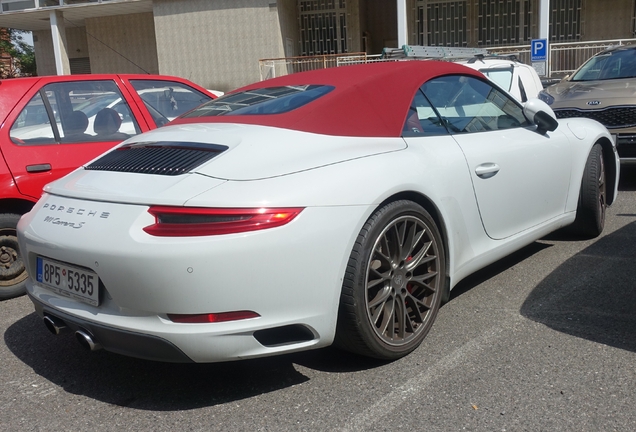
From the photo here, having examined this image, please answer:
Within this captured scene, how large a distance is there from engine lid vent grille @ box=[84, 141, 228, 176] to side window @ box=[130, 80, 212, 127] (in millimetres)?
1934

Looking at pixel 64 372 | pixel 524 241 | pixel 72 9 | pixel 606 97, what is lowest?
pixel 64 372

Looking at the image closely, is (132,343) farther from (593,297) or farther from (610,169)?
(610,169)

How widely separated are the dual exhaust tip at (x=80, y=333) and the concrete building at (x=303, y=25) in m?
19.9

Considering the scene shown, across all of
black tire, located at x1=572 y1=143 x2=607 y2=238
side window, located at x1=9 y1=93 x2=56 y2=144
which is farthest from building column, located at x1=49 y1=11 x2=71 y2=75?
black tire, located at x1=572 y1=143 x2=607 y2=238

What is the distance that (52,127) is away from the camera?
15.5 ft

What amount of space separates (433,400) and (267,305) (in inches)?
32.5

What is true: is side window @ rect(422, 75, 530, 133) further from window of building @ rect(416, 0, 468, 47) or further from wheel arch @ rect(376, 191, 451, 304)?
window of building @ rect(416, 0, 468, 47)

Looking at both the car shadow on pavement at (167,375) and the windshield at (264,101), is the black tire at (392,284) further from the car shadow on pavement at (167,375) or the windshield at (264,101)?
the windshield at (264,101)

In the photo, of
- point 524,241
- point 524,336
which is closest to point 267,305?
point 524,336

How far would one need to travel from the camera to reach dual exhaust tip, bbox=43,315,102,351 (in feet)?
9.33

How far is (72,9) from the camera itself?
77.8ft

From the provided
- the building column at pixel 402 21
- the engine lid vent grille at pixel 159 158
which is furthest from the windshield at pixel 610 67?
the building column at pixel 402 21

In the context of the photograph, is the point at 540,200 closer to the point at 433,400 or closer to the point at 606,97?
the point at 433,400

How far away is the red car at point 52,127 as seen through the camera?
14.6 feet
